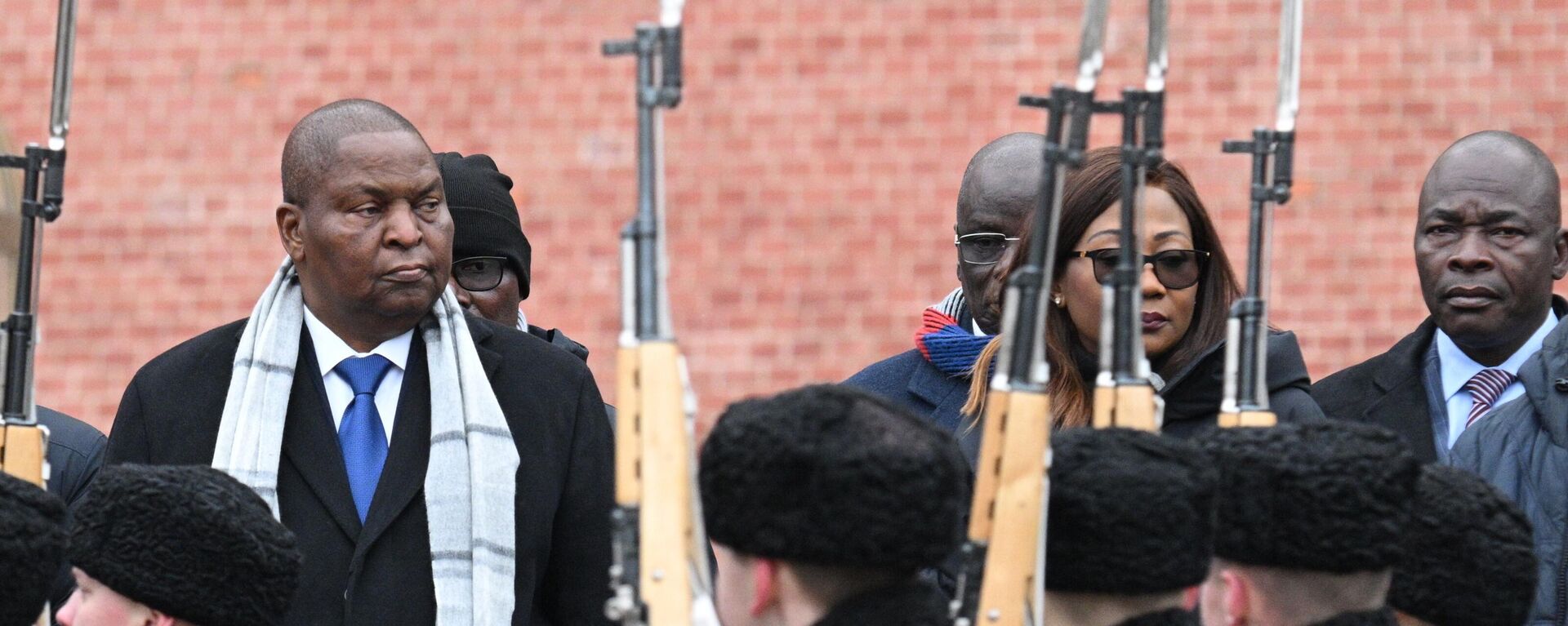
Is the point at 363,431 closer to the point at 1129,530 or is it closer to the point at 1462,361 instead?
the point at 1129,530

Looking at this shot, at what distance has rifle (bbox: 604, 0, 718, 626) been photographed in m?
2.46

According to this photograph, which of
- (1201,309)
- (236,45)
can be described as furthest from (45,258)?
(1201,309)

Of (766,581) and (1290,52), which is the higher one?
(1290,52)

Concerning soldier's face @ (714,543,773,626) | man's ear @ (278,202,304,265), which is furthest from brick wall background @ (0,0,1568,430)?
soldier's face @ (714,543,773,626)

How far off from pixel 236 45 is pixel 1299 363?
14.9 ft

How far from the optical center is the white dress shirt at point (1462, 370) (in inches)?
181

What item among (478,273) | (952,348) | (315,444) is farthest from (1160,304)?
(478,273)

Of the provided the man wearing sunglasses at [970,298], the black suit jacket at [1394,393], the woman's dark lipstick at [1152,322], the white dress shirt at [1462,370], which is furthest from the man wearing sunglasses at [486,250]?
the white dress shirt at [1462,370]

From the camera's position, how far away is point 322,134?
3.82 m

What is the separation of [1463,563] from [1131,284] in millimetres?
559

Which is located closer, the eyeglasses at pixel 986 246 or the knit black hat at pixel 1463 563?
the knit black hat at pixel 1463 563

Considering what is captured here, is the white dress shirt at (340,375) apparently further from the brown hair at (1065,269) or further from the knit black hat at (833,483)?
the knit black hat at (833,483)

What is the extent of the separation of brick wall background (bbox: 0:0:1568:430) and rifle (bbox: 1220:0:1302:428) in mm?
3843

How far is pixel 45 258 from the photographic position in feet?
24.3
